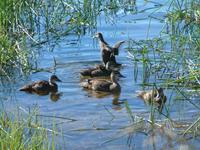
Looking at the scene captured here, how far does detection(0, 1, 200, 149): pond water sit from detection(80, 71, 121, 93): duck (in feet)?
0.32

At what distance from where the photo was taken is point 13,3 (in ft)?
30.6

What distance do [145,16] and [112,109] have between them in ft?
13.7

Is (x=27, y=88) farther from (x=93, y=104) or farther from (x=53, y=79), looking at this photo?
(x=93, y=104)

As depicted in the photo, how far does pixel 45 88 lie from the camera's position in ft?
25.8

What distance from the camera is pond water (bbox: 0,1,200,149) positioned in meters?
6.14

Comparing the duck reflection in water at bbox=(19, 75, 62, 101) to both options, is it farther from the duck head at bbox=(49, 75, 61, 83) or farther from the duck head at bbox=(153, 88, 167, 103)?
the duck head at bbox=(153, 88, 167, 103)

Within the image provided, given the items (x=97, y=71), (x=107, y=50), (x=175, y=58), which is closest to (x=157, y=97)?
(x=175, y=58)

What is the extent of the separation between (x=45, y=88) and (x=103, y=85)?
71 centimetres

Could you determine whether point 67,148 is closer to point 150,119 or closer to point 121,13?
point 150,119

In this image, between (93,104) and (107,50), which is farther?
(107,50)

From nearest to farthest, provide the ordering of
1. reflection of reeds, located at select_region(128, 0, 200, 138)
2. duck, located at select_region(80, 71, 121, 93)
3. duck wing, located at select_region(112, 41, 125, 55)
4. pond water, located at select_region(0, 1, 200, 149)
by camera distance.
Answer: pond water, located at select_region(0, 1, 200, 149) < reflection of reeds, located at select_region(128, 0, 200, 138) < duck, located at select_region(80, 71, 121, 93) < duck wing, located at select_region(112, 41, 125, 55)

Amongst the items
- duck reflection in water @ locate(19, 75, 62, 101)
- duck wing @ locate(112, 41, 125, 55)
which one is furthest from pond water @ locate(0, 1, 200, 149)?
duck wing @ locate(112, 41, 125, 55)

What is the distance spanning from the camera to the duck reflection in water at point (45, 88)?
771 cm

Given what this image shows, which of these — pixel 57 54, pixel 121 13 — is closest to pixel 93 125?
pixel 57 54
